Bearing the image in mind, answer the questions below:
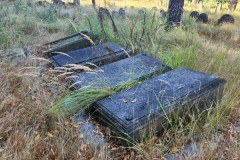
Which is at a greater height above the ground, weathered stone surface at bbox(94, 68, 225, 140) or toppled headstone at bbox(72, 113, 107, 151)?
weathered stone surface at bbox(94, 68, 225, 140)

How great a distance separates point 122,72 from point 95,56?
0.67 metres

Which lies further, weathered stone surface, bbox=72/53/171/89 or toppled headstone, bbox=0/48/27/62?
toppled headstone, bbox=0/48/27/62

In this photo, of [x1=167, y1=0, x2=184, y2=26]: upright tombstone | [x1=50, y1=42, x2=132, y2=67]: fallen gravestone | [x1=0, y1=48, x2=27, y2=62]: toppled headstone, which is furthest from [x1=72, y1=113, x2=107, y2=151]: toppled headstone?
[x1=167, y1=0, x2=184, y2=26]: upright tombstone

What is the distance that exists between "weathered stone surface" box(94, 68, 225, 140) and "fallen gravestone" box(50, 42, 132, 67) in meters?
0.89

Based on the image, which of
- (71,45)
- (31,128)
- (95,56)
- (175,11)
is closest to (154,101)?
(31,128)

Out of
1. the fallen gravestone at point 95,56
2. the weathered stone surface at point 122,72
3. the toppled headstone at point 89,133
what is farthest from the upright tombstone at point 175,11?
the toppled headstone at point 89,133

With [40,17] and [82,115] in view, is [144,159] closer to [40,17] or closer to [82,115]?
[82,115]

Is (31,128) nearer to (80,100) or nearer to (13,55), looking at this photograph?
(80,100)

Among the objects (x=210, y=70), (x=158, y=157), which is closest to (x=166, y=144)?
(x=158, y=157)

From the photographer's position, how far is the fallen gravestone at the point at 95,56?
10.4ft

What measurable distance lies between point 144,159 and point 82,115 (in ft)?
2.44

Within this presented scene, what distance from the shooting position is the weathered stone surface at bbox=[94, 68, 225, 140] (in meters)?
1.93

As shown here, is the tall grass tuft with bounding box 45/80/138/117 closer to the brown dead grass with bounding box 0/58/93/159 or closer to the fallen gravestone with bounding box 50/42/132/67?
the brown dead grass with bounding box 0/58/93/159

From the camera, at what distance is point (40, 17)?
670cm
